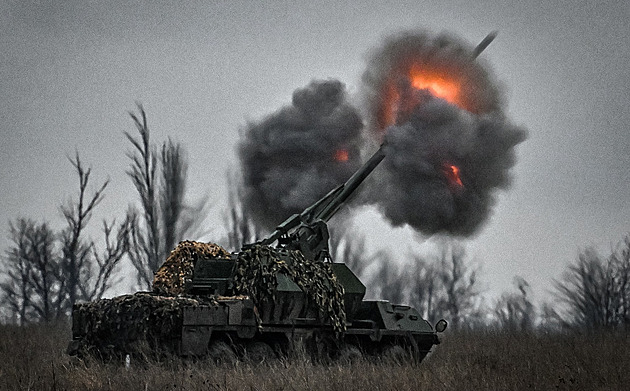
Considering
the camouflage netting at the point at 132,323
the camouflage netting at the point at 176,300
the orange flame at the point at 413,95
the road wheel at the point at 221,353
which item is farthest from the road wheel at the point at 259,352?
the orange flame at the point at 413,95

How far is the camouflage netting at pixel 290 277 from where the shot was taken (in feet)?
55.6

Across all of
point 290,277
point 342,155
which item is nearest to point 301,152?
point 342,155

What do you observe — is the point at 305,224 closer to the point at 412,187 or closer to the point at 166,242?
the point at 412,187

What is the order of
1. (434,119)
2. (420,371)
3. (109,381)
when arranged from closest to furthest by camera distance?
1. (109,381)
2. (420,371)
3. (434,119)

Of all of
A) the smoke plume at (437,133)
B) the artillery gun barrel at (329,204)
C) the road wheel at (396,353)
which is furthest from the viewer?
the smoke plume at (437,133)

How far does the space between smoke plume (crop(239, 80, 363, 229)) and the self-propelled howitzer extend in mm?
1929

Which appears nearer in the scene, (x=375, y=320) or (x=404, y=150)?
(x=375, y=320)

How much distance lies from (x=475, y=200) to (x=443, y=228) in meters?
1.14

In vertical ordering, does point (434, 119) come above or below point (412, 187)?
above

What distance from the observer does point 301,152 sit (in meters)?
22.8

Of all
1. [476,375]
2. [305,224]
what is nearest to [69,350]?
[305,224]

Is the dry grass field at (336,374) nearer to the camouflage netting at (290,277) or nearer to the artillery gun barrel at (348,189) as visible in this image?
the camouflage netting at (290,277)

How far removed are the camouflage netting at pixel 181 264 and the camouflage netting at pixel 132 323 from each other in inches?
105

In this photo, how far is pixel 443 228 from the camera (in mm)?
22109
